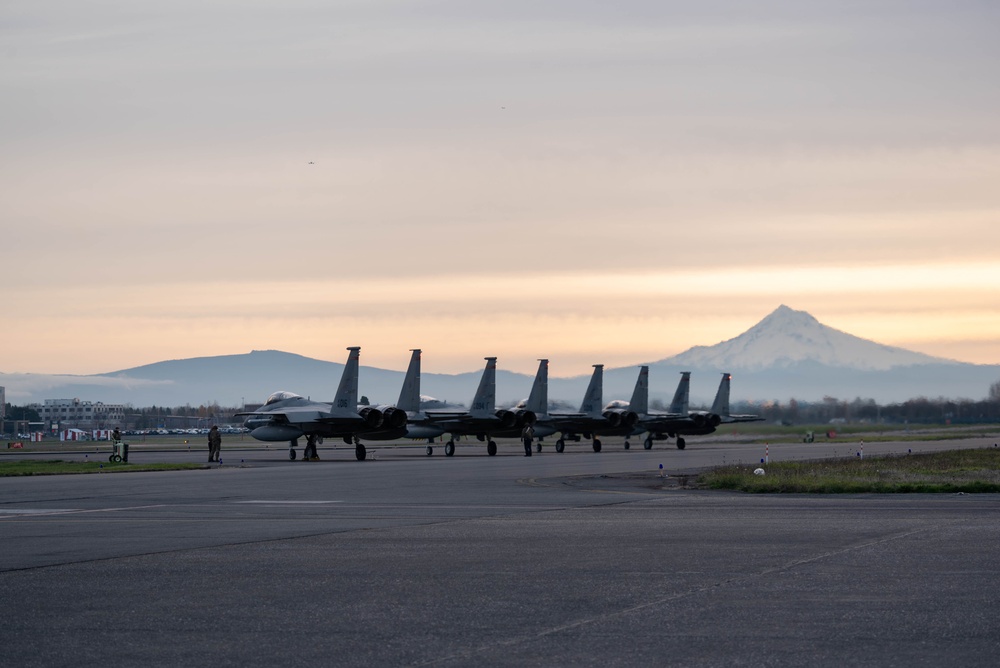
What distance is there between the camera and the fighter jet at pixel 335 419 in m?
60.6

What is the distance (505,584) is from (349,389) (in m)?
48.3

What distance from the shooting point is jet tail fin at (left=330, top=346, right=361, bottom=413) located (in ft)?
199

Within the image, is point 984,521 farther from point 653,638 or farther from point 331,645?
point 331,645

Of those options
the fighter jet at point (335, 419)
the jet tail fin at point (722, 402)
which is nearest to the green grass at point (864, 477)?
the fighter jet at point (335, 419)

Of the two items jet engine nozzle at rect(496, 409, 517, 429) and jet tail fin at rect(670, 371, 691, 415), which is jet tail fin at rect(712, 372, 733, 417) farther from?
jet engine nozzle at rect(496, 409, 517, 429)

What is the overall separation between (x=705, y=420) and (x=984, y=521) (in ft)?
204

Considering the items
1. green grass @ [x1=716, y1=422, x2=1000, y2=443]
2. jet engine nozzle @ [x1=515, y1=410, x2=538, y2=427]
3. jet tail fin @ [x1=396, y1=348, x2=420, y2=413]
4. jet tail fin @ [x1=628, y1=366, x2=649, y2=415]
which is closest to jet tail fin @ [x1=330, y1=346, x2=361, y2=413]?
jet tail fin @ [x1=396, y1=348, x2=420, y2=413]

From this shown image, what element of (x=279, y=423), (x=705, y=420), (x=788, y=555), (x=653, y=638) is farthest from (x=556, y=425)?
(x=653, y=638)

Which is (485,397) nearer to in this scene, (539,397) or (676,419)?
(539,397)

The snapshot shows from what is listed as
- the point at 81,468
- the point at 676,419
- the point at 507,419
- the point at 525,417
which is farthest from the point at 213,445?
the point at 676,419

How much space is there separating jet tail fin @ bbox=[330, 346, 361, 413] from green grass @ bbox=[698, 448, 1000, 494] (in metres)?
24.3

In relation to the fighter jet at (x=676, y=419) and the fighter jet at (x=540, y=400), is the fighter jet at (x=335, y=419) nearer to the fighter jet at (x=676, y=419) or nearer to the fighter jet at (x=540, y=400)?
the fighter jet at (x=540, y=400)

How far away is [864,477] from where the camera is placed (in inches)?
1375

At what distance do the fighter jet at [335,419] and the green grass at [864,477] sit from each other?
2369 cm
